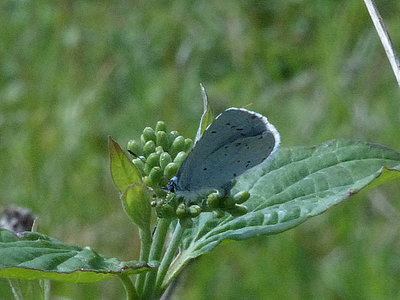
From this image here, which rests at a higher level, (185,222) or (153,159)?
(153,159)

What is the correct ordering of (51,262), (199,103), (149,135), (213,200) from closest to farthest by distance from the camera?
(51,262) < (213,200) < (149,135) < (199,103)

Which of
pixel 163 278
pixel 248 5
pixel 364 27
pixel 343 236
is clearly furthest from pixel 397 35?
pixel 163 278

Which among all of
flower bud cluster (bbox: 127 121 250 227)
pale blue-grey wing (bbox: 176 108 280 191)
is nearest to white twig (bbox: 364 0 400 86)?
pale blue-grey wing (bbox: 176 108 280 191)

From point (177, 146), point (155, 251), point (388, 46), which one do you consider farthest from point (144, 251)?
point (388, 46)

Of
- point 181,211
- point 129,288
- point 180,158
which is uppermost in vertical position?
point 180,158

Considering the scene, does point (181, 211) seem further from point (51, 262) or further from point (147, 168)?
point (51, 262)

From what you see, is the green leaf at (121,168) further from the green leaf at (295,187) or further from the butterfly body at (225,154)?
the green leaf at (295,187)
